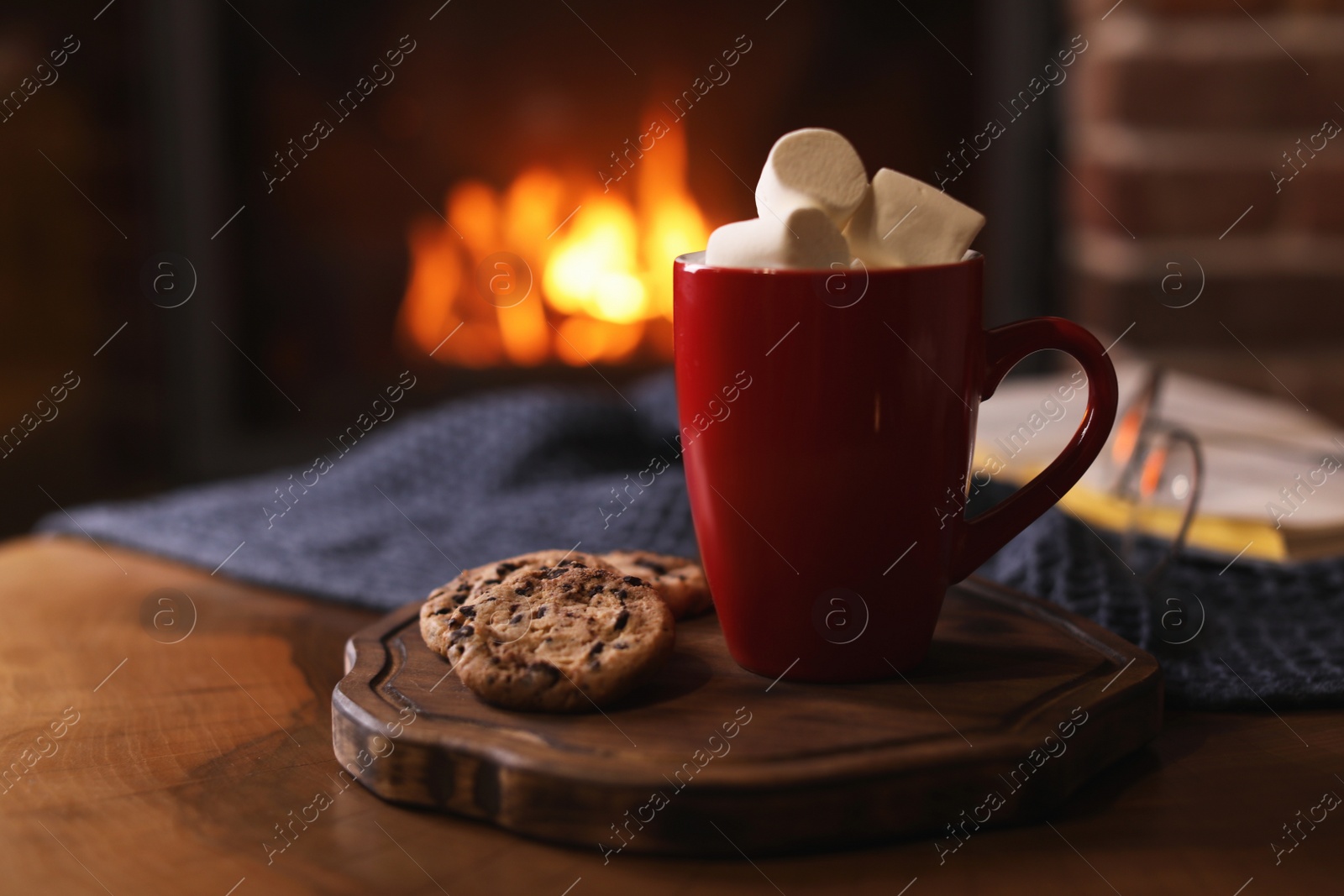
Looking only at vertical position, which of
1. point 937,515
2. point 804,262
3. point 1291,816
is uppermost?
point 804,262

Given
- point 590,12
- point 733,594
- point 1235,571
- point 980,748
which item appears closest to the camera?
point 980,748

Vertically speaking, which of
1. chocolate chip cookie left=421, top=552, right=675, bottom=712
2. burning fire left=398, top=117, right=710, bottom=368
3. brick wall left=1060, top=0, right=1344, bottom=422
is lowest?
brick wall left=1060, top=0, right=1344, bottom=422

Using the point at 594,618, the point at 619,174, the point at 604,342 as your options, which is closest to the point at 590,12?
the point at 619,174

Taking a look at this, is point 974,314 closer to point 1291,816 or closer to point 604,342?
point 1291,816

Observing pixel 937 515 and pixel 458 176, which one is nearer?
pixel 937 515

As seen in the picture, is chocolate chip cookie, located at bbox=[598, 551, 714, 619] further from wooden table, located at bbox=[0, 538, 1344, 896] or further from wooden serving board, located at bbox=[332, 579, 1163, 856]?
wooden table, located at bbox=[0, 538, 1344, 896]

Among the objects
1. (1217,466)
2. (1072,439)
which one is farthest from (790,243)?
(1217,466)

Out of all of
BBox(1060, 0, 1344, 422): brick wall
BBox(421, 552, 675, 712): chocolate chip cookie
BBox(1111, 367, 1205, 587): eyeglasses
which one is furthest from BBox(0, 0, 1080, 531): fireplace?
BBox(421, 552, 675, 712): chocolate chip cookie
